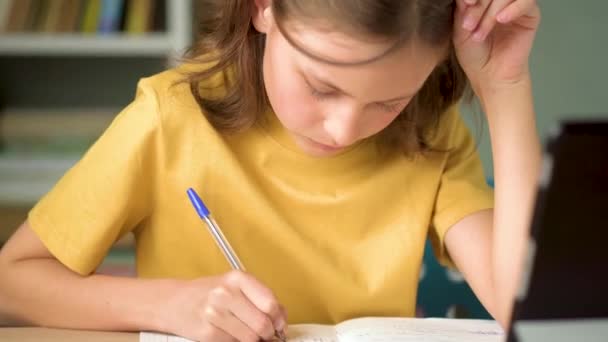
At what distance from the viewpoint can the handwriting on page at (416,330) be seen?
34.9 inches

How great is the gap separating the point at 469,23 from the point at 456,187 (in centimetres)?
27

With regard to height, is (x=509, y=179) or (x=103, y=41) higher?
(x=509, y=179)

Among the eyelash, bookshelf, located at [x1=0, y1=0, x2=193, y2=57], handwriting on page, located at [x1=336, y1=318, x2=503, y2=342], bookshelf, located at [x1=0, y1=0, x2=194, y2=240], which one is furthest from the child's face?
bookshelf, located at [x1=0, y1=0, x2=193, y2=57]

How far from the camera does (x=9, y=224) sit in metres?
2.07

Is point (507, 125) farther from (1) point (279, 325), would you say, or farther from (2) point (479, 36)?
(1) point (279, 325)

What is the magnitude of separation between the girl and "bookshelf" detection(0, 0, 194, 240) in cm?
68

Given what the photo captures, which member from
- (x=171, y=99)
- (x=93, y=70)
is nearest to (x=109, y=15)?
(x=93, y=70)

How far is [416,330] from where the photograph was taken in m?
0.91

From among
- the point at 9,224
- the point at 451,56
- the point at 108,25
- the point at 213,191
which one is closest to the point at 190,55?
the point at 213,191

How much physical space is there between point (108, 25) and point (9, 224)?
567 millimetres

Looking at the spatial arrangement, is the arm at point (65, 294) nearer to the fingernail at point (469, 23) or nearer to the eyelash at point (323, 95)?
the eyelash at point (323, 95)

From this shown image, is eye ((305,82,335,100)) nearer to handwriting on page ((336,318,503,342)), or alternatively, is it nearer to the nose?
the nose

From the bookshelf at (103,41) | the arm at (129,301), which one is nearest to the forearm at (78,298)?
the arm at (129,301)

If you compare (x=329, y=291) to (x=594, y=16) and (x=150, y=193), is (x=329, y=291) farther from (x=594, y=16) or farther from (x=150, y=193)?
(x=594, y=16)
